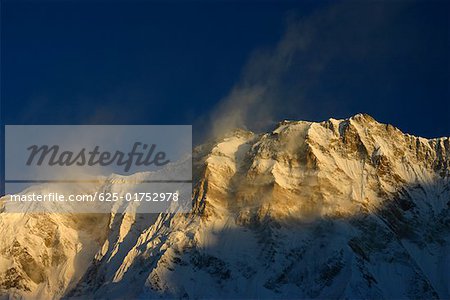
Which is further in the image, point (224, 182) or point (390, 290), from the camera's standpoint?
point (224, 182)

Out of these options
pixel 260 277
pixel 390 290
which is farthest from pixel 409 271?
pixel 260 277

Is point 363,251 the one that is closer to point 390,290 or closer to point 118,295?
point 390,290

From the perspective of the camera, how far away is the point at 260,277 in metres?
178

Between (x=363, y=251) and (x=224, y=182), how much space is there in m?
29.7

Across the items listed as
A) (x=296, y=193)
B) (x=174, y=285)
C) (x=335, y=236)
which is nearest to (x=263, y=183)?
(x=296, y=193)

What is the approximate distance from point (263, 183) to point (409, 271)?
2981 centimetres

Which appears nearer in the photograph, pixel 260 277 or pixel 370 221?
pixel 260 277

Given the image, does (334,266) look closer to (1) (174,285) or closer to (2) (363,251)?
(2) (363,251)

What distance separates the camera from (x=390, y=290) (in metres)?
177

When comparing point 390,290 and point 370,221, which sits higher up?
point 370,221

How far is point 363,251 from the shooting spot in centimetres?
18288

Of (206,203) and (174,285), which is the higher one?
(206,203)

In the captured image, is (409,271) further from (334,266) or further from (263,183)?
(263,183)

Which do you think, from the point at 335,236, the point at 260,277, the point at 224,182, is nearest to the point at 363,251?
the point at 335,236
